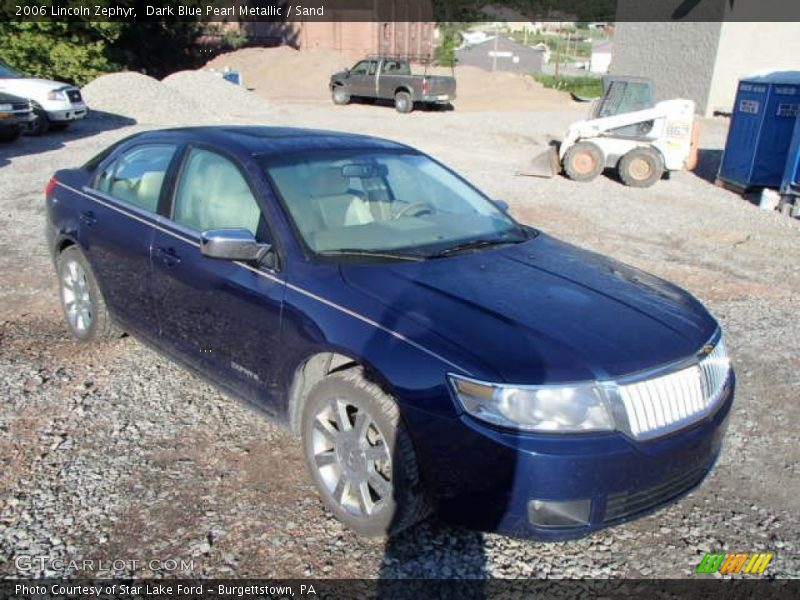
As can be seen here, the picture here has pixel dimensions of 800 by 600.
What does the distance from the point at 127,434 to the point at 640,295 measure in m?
2.79

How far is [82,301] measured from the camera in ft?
15.6

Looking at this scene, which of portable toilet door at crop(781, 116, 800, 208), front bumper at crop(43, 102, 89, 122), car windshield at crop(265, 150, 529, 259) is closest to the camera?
car windshield at crop(265, 150, 529, 259)

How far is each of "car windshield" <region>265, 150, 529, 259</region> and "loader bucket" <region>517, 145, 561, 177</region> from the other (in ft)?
30.5

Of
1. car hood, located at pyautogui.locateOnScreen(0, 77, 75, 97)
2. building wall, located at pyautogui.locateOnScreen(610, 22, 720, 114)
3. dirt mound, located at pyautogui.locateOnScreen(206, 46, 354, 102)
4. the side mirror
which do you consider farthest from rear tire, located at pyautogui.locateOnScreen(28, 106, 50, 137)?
building wall, located at pyautogui.locateOnScreen(610, 22, 720, 114)

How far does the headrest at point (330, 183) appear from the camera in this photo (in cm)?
356

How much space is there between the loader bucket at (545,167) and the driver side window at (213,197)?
1011 cm

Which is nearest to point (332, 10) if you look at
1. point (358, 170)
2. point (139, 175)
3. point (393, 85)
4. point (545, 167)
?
point (393, 85)

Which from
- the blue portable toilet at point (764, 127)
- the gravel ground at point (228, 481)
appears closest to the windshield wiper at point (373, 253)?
the gravel ground at point (228, 481)

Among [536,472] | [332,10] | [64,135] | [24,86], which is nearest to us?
[536,472]

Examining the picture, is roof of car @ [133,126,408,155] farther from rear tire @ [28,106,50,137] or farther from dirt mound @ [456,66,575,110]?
dirt mound @ [456,66,575,110]

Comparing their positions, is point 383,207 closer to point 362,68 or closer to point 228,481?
point 228,481

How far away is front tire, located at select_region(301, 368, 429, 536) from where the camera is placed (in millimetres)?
2723

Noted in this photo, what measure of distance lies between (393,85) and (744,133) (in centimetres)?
1583

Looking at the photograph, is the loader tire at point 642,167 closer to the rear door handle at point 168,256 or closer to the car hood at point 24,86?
the rear door handle at point 168,256
